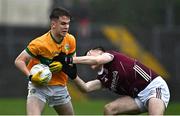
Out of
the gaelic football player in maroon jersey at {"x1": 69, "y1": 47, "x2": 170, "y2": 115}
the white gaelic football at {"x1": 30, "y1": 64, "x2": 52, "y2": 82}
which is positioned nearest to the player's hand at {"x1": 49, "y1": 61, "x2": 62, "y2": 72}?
the white gaelic football at {"x1": 30, "y1": 64, "x2": 52, "y2": 82}

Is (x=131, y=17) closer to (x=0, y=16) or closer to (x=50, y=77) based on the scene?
(x=0, y=16)

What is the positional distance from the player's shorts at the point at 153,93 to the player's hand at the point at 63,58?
4.04ft

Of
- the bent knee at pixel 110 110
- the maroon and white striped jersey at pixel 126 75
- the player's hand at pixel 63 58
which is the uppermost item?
the player's hand at pixel 63 58

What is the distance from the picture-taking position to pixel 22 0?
2634 centimetres

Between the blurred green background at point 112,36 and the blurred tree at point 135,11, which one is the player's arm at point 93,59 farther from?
the blurred tree at point 135,11

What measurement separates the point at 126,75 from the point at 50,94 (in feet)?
3.69

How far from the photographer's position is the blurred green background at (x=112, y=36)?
22.3 meters

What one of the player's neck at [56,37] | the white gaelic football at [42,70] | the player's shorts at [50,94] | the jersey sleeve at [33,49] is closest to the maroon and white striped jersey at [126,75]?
the player's shorts at [50,94]

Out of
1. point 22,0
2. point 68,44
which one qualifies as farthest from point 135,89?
point 22,0

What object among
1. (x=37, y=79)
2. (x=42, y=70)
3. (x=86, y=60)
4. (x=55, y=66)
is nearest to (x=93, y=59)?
(x=86, y=60)

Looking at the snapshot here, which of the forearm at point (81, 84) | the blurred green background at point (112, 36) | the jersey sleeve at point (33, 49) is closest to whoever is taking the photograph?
the jersey sleeve at point (33, 49)

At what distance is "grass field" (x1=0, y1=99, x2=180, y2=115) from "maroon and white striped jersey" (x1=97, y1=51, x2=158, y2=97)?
6434 millimetres

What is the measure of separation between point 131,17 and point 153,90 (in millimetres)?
11224

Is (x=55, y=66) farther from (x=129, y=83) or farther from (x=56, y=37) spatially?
(x=129, y=83)
